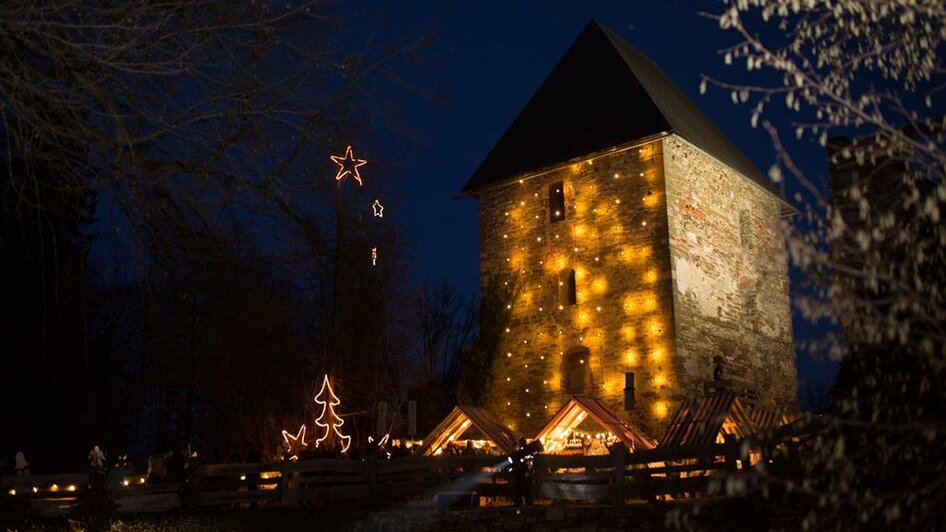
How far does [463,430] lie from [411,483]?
3.45 m

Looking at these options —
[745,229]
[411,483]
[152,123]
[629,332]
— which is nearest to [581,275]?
[629,332]

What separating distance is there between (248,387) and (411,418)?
37.1 feet

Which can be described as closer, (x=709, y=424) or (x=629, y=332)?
(x=709, y=424)

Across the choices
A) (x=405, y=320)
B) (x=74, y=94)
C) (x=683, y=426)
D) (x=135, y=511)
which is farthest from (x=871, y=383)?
(x=405, y=320)

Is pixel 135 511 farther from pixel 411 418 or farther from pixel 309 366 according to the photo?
pixel 309 366

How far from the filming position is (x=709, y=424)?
14867mm

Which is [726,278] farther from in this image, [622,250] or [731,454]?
[731,454]

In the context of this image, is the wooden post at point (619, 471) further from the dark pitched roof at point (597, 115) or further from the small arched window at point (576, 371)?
the dark pitched roof at point (597, 115)

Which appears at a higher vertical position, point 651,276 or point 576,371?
point 651,276

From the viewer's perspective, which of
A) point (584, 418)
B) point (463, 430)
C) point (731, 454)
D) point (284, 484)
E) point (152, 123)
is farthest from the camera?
point (584, 418)

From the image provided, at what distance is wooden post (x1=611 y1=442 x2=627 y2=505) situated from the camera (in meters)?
12.5

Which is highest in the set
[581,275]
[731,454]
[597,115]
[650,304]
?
[597,115]

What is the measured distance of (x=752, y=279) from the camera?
23.2 metres

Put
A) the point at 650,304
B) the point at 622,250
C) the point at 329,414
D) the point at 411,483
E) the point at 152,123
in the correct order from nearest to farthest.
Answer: the point at 152,123 < the point at 411,483 < the point at 650,304 < the point at 329,414 < the point at 622,250
